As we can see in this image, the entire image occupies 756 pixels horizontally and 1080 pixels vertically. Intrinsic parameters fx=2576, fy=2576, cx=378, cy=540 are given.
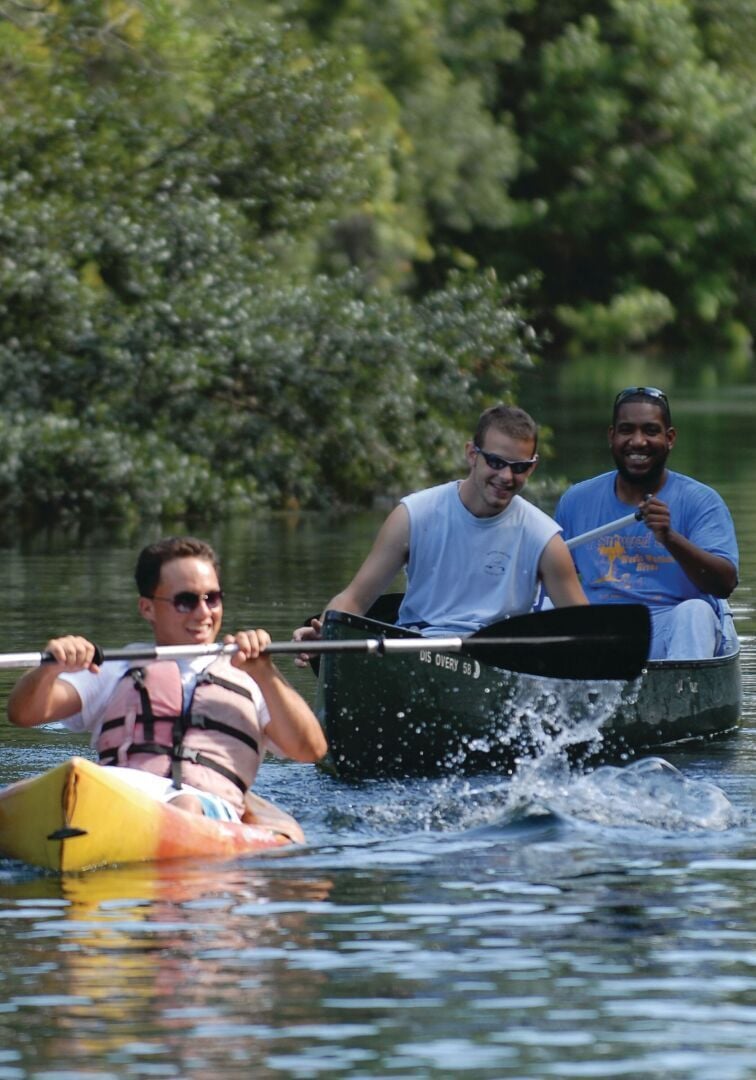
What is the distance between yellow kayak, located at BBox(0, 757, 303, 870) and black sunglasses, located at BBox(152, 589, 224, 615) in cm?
51

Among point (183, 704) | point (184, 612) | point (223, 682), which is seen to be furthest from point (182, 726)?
point (184, 612)

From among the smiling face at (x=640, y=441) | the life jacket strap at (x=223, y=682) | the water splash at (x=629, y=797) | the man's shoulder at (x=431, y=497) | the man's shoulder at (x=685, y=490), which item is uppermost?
the smiling face at (x=640, y=441)

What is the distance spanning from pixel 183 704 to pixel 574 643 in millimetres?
1926

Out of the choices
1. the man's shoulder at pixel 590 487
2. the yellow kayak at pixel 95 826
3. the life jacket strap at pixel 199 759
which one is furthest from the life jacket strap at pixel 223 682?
the man's shoulder at pixel 590 487

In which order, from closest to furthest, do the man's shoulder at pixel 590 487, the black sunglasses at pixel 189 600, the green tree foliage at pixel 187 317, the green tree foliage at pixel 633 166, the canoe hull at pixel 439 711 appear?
1. the black sunglasses at pixel 189 600
2. the canoe hull at pixel 439 711
3. the man's shoulder at pixel 590 487
4. the green tree foliage at pixel 187 317
5. the green tree foliage at pixel 633 166

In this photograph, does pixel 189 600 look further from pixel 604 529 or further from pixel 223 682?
pixel 604 529

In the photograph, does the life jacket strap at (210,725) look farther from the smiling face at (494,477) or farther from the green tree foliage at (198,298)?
the green tree foliage at (198,298)

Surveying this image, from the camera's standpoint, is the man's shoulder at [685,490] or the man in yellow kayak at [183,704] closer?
the man in yellow kayak at [183,704]

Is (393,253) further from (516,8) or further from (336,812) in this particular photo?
(336,812)

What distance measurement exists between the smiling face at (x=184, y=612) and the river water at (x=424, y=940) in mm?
676

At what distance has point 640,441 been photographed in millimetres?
10055

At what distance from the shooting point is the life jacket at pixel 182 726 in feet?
24.9

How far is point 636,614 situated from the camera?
357 inches

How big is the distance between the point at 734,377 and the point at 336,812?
38.7 m
